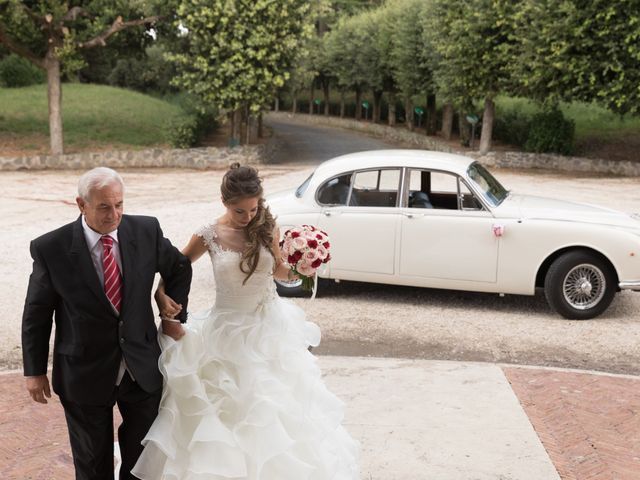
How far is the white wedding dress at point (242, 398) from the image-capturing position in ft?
12.2

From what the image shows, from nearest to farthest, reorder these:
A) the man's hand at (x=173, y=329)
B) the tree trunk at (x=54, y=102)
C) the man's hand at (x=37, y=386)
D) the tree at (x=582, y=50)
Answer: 1. the man's hand at (x=37, y=386)
2. the man's hand at (x=173, y=329)
3. the tree at (x=582, y=50)
4. the tree trunk at (x=54, y=102)

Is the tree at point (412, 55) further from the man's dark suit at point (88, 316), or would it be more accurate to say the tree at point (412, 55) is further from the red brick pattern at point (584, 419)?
the man's dark suit at point (88, 316)

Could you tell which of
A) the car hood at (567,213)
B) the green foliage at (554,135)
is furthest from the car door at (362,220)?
the green foliage at (554,135)

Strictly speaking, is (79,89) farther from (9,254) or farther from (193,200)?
(9,254)

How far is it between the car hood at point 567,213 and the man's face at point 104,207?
601 cm

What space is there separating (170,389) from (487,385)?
3389mm

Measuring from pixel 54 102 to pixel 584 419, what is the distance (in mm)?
24437

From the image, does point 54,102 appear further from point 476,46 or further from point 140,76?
point 140,76

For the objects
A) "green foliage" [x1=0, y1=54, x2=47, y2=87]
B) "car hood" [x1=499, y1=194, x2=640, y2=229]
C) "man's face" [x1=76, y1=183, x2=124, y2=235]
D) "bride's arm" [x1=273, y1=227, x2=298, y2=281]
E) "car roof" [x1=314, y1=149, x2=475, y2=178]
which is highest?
"green foliage" [x1=0, y1=54, x2=47, y2=87]

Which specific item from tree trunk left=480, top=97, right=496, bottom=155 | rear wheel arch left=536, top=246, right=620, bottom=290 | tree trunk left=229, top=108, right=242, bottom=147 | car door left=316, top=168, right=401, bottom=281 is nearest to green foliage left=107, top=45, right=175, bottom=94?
tree trunk left=229, top=108, right=242, bottom=147

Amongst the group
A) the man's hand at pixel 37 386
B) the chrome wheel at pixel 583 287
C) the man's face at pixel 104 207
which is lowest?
the chrome wheel at pixel 583 287

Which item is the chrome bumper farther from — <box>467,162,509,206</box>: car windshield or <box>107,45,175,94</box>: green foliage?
<box>107,45,175,94</box>: green foliage

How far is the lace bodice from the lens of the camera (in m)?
4.11

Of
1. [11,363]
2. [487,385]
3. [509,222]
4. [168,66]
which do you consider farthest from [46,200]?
[168,66]
